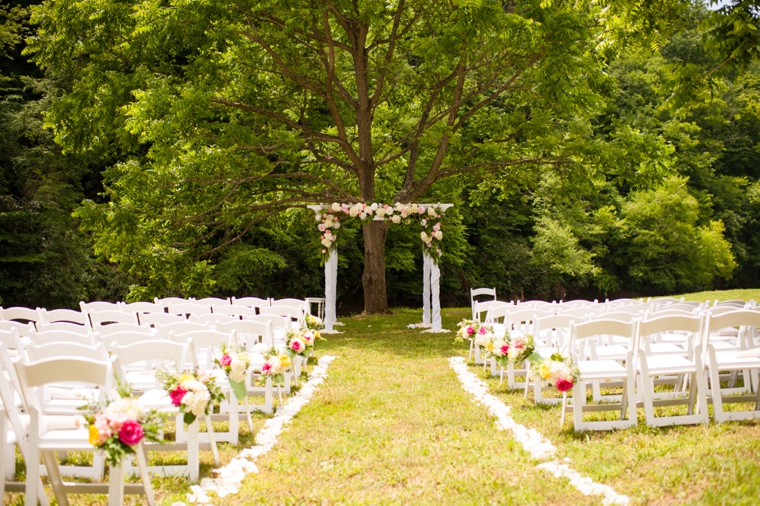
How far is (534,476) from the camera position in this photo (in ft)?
16.5

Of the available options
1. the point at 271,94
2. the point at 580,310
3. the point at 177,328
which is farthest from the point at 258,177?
the point at 177,328

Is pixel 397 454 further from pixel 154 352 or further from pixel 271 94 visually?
pixel 271 94

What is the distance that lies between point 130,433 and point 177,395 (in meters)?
0.90

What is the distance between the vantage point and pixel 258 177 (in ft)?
58.6

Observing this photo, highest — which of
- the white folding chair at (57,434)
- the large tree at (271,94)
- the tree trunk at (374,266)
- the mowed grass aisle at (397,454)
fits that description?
the large tree at (271,94)

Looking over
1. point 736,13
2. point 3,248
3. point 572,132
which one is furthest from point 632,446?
point 3,248

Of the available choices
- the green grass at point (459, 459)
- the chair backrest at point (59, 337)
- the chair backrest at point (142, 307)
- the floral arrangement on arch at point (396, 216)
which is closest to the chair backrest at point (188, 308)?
the chair backrest at point (142, 307)

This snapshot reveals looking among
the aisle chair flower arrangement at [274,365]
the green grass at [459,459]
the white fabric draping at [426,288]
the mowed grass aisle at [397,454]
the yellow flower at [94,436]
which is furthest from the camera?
the white fabric draping at [426,288]

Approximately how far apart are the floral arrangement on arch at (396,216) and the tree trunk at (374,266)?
2.61m

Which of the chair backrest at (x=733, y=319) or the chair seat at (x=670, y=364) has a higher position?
the chair backrest at (x=733, y=319)

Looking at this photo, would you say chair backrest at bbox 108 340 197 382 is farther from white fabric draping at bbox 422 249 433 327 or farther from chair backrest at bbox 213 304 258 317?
white fabric draping at bbox 422 249 433 327

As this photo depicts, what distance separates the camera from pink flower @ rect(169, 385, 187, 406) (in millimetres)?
4863

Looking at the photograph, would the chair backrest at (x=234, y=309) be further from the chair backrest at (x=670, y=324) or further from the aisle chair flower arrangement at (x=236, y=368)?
the chair backrest at (x=670, y=324)

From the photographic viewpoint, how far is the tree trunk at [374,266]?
64.2ft
